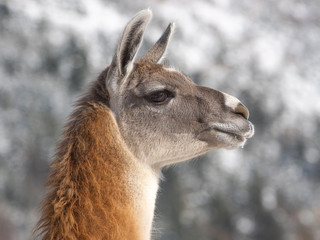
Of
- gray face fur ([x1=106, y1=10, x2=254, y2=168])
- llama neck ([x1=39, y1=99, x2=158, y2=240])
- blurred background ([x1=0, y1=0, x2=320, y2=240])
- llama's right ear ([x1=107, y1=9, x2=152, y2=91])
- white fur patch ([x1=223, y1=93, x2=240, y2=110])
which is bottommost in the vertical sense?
blurred background ([x1=0, y1=0, x2=320, y2=240])

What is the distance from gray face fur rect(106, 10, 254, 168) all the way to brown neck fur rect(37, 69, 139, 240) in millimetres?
144

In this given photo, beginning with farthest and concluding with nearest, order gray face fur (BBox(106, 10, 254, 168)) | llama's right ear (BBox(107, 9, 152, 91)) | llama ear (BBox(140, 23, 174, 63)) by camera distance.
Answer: llama ear (BBox(140, 23, 174, 63)), gray face fur (BBox(106, 10, 254, 168)), llama's right ear (BBox(107, 9, 152, 91))

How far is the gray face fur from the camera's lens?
327cm

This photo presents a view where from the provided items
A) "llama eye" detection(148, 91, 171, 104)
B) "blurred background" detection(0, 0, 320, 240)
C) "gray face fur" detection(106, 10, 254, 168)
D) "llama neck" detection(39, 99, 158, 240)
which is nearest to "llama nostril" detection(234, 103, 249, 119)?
"gray face fur" detection(106, 10, 254, 168)

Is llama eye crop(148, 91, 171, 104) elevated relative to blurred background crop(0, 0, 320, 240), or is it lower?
elevated

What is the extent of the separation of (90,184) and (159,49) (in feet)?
4.67

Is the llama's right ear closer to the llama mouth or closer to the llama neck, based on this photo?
the llama neck

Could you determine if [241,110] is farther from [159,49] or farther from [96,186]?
[96,186]

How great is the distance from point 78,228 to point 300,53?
65587mm

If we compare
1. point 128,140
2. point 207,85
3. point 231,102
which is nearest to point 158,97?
point 128,140

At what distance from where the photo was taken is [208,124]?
3375 millimetres

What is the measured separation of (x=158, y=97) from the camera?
3.36 metres

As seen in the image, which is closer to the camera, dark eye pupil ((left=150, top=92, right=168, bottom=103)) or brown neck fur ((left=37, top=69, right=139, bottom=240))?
brown neck fur ((left=37, top=69, right=139, bottom=240))

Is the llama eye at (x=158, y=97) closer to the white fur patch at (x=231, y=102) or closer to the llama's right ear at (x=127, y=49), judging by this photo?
the llama's right ear at (x=127, y=49)
